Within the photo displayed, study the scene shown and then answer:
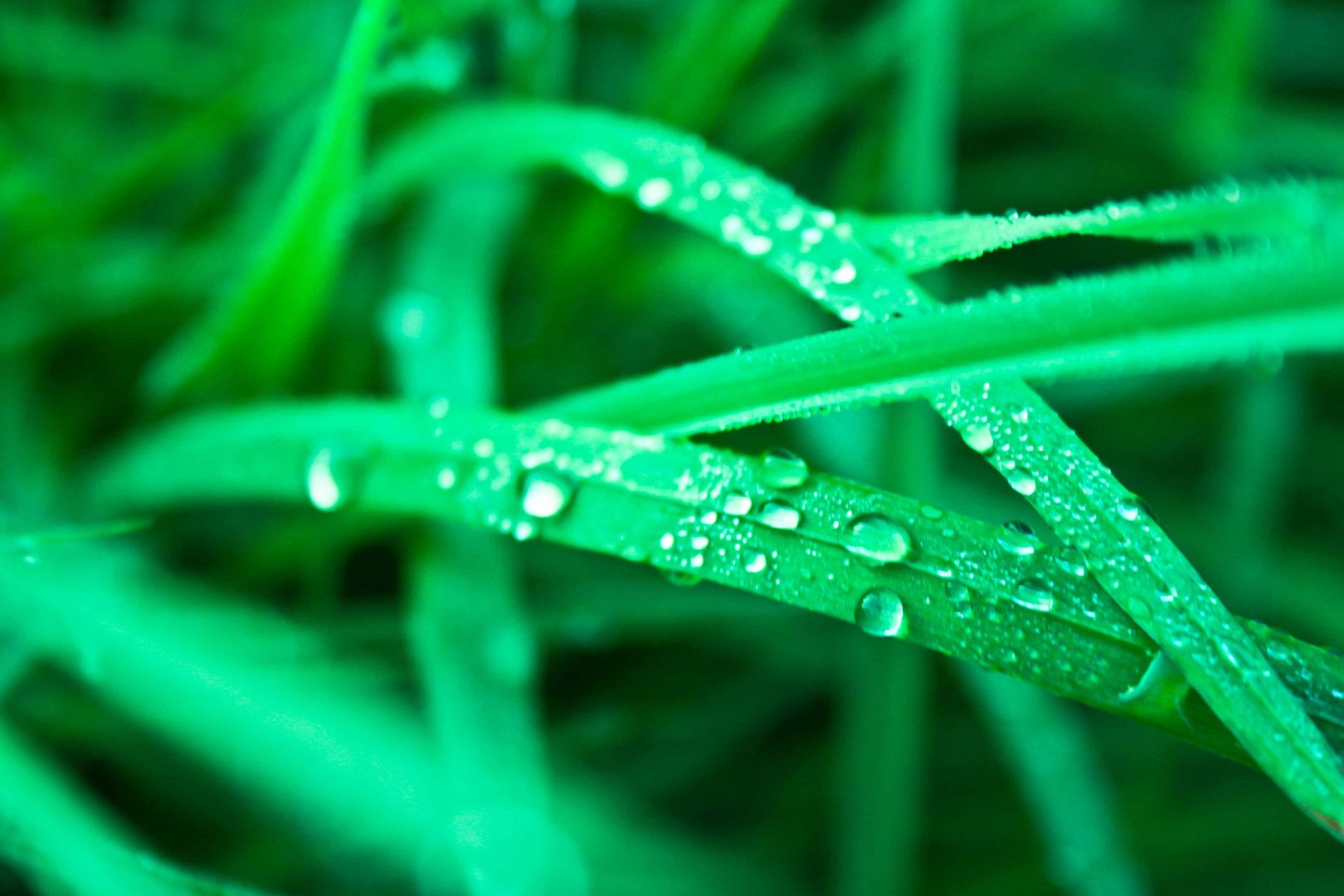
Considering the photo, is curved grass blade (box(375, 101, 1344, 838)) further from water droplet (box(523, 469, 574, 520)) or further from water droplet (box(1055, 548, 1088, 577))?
water droplet (box(523, 469, 574, 520))

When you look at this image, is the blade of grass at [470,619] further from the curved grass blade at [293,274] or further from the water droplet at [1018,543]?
the water droplet at [1018,543]

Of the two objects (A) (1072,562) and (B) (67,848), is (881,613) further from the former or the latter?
(B) (67,848)

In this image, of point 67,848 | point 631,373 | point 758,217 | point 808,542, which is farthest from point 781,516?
point 631,373

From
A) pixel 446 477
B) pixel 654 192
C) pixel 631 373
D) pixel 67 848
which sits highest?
pixel 631 373

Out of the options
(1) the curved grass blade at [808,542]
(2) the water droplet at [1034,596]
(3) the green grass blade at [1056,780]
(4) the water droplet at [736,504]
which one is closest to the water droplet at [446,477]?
(1) the curved grass blade at [808,542]

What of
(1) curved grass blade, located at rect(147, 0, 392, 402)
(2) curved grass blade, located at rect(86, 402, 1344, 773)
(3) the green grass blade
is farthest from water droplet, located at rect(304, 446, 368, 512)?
(3) the green grass blade

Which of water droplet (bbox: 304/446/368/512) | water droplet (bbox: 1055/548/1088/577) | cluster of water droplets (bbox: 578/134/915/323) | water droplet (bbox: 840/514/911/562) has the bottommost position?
water droplet (bbox: 1055/548/1088/577)
